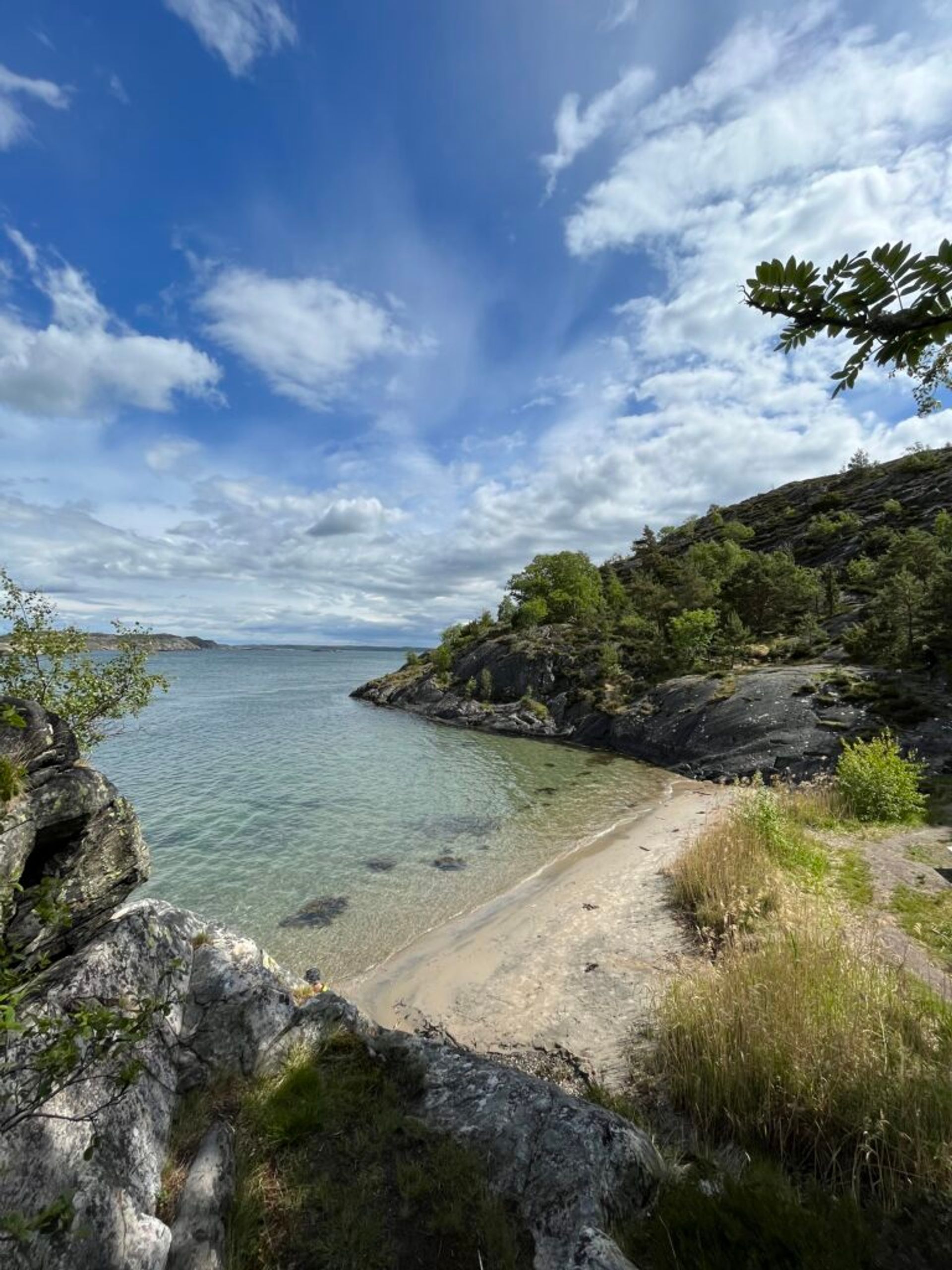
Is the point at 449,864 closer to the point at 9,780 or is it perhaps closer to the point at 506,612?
the point at 9,780

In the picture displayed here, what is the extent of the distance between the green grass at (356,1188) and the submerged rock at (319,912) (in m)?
9.00

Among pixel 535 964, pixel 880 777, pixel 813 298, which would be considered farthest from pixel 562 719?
pixel 813 298

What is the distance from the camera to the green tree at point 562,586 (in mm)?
74562

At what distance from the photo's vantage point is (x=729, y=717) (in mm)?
31672

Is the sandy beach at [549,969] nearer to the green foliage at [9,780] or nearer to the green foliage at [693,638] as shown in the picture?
the green foliage at [9,780]

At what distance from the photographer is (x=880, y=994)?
607cm

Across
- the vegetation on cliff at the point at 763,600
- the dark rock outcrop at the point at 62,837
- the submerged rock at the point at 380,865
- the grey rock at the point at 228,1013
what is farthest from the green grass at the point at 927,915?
the vegetation on cliff at the point at 763,600

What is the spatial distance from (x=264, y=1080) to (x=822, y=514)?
10206 centimetres

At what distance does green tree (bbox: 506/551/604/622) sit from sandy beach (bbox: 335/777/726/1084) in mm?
55985

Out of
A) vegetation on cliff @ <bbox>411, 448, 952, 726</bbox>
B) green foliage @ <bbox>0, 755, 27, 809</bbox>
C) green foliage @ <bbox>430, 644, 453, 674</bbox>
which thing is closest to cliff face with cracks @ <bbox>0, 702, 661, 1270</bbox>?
green foliage @ <bbox>0, 755, 27, 809</bbox>

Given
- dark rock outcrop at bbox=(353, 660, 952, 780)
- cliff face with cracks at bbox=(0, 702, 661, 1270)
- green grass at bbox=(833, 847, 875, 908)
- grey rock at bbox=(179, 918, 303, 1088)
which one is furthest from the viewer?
dark rock outcrop at bbox=(353, 660, 952, 780)

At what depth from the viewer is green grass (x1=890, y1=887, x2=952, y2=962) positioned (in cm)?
934

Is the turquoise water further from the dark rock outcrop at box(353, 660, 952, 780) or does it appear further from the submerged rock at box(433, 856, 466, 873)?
the dark rock outcrop at box(353, 660, 952, 780)

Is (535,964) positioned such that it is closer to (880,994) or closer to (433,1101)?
(433,1101)
